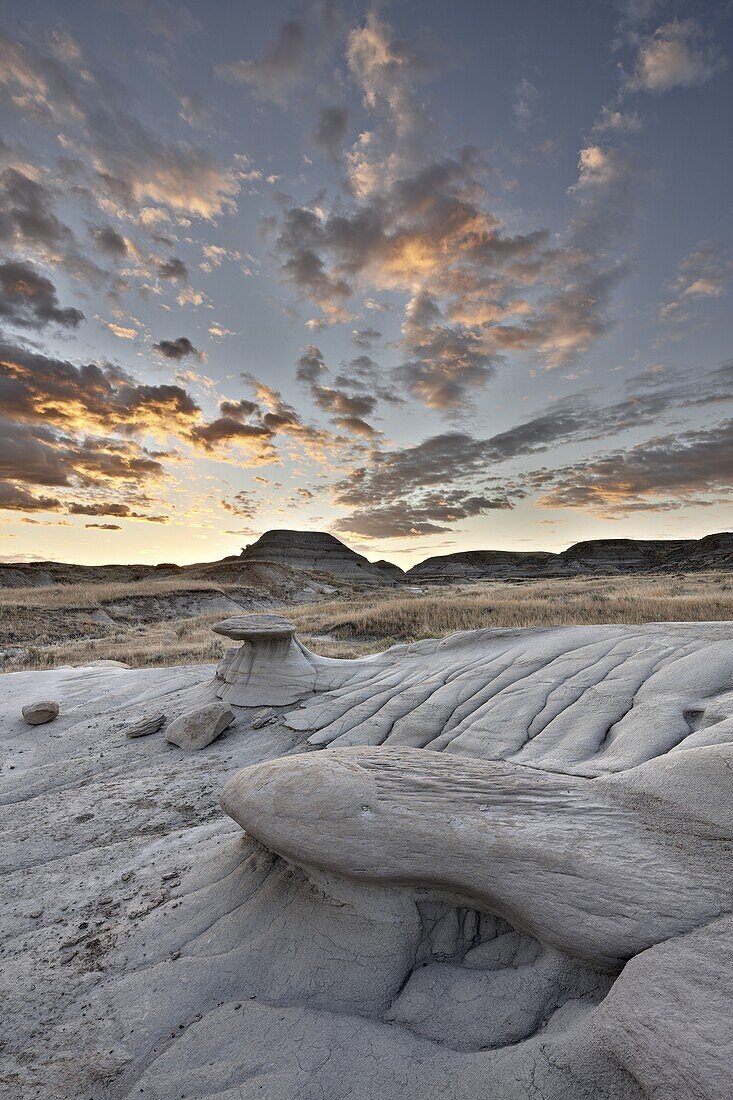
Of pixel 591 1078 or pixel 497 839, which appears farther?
pixel 497 839

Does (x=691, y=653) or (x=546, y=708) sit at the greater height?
(x=691, y=653)

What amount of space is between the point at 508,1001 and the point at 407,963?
0.55 metres

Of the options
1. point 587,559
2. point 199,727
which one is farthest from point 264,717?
point 587,559

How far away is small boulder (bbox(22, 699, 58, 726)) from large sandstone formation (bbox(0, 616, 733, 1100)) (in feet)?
11.5

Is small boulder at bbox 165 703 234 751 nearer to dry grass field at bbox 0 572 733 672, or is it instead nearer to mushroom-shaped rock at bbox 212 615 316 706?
mushroom-shaped rock at bbox 212 615 316 706

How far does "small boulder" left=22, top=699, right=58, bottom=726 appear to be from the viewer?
8.02 m

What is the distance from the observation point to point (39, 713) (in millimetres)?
8078

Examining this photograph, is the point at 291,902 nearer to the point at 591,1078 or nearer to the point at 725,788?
the point at 591,1078

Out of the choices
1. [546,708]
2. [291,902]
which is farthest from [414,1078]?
[546,708]

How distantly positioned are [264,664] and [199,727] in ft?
5.60

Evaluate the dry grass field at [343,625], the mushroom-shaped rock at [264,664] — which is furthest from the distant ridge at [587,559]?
the mushroom-shaped rock at [264,664]

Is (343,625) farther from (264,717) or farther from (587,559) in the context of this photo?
(587,559)

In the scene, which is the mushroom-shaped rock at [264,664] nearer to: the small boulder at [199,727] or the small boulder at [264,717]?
the small boulder at [264,717]

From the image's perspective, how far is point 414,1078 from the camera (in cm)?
202
